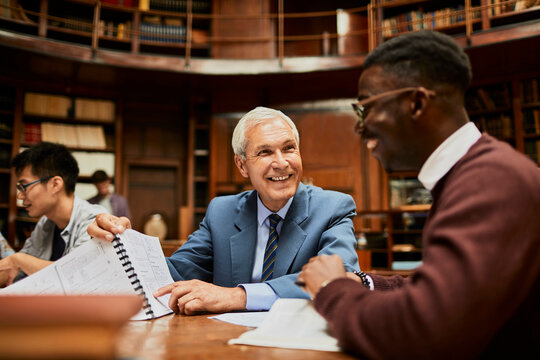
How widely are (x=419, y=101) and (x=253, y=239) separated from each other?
97cm

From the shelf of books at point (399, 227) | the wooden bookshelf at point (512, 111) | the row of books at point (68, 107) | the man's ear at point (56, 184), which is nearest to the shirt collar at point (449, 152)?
the man's ear at point (56, 184)

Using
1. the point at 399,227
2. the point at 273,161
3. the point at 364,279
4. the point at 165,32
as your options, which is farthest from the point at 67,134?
the point at 364,279

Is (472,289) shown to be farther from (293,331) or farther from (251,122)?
(251,122)

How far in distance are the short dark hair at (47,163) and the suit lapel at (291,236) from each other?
1.44m

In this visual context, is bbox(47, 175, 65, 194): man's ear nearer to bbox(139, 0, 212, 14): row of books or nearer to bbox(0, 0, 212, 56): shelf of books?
bbox(0, 0, 212, 56): shelf of books

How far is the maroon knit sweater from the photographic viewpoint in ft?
2.13

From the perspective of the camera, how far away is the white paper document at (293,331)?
811 mm

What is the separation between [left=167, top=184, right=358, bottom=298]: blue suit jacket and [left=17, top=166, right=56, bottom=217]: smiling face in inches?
41.1

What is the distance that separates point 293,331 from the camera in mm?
885

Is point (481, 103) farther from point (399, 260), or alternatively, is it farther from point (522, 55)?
point (399, 260)

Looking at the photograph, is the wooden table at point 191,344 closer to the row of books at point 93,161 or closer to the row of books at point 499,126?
the row of books at point 93,161

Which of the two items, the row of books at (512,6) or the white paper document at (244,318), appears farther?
the row of books at (512,6)

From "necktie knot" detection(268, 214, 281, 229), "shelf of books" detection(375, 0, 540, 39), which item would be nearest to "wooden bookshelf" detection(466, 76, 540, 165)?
"shelf of books" detection(375, 0, 540, 39)

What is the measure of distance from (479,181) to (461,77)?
27cm
